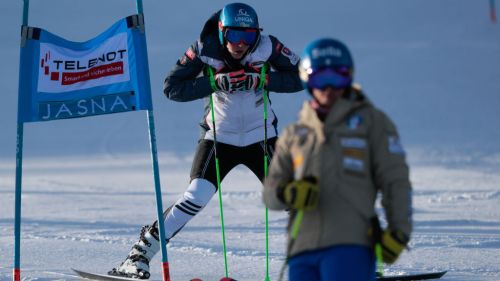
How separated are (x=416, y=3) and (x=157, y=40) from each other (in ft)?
26.1

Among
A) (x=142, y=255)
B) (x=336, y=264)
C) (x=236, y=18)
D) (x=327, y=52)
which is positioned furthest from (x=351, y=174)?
(x=142, y=255)

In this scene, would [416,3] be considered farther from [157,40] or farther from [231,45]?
[231,45]

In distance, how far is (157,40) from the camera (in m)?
30.2

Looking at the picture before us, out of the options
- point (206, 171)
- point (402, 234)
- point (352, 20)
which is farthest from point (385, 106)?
point (402, 234)

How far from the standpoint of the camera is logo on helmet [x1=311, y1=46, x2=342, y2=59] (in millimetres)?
4066

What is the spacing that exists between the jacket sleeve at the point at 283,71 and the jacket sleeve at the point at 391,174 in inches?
110

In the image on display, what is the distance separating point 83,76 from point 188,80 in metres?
0.67

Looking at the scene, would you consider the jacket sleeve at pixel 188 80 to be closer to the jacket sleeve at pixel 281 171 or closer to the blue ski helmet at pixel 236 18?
the blue ski helmet at pixel 236 18

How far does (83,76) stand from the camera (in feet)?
21.5

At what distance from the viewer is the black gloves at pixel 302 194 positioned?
3.89 metres

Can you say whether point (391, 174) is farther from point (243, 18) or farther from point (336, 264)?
point (243, 18)

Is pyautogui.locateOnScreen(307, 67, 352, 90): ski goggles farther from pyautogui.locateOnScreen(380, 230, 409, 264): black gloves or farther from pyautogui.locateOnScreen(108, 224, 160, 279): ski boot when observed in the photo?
pyautogui.locateOnScreen(108, 224, 160, 279): ski boot

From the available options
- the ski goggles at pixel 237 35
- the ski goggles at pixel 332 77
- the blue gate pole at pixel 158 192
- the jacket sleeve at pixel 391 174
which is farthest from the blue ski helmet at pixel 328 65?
the ski goggles at pixel 237 35

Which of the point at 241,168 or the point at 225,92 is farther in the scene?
the point at 241,168
